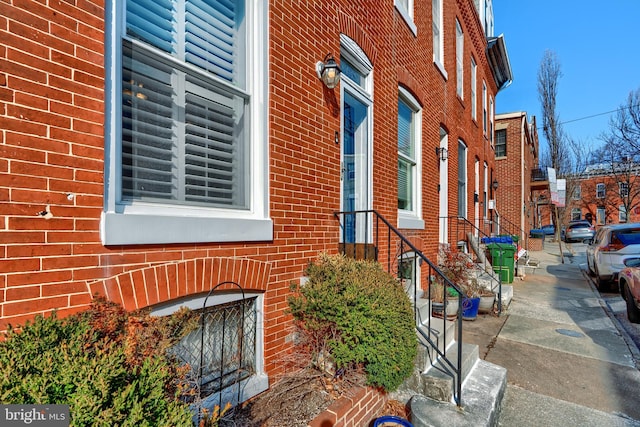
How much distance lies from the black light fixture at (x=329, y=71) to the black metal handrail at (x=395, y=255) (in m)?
1.35

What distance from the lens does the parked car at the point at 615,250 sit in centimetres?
823

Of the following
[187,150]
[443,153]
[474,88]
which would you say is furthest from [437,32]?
[187,150]

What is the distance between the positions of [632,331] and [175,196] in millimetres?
7208

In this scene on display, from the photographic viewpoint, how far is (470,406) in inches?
117

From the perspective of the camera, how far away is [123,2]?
6.76 feet

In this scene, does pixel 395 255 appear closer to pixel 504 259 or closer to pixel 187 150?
pixel 187 150

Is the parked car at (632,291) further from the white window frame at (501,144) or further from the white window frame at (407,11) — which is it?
the white window frame at (501,144)

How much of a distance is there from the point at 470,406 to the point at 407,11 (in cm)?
586

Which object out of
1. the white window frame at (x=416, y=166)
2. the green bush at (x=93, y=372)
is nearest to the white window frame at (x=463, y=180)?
the white window frame at (x=416, y=166)

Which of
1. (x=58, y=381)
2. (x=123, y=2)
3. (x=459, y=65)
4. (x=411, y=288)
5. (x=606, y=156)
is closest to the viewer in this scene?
(x=58, y=381)

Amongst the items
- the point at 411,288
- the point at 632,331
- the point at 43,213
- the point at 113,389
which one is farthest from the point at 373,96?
the point at 632,331

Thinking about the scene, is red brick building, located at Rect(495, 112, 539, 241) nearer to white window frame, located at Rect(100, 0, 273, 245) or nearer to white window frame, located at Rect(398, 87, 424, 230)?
white window frame, located at Rect(398, 87, 424, 230)

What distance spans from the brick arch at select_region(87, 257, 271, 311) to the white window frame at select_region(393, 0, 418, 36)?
4.66 m

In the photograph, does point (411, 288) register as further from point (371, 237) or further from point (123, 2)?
point (123, 2)
